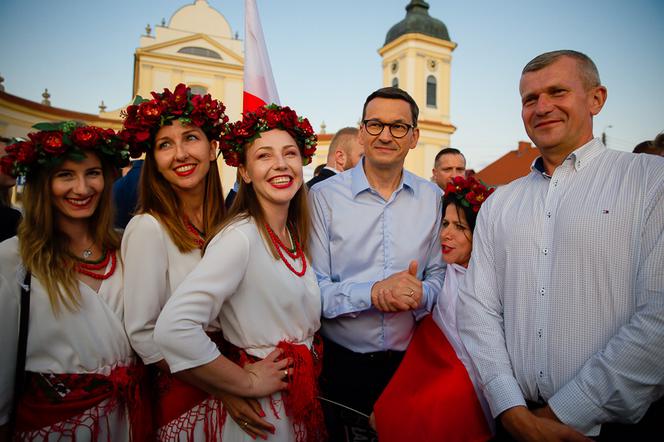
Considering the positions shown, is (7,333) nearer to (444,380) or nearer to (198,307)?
(198,307)

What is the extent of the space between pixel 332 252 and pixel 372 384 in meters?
0.89

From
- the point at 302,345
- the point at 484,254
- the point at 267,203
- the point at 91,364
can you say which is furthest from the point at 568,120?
the point at 91,364

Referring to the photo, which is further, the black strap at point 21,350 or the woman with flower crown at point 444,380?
the woman with flower crown at point 444,380

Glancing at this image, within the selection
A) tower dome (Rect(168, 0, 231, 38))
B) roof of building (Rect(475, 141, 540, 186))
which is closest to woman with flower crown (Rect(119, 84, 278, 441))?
tower dome (Rect(168, 0, 231, 38))

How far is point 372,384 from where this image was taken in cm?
276

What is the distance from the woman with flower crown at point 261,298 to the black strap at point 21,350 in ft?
2.43

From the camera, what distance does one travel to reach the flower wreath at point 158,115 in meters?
2.45

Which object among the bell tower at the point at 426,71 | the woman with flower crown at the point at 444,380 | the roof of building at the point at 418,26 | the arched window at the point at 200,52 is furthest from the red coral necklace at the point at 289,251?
the roof of building at the point at 418,26

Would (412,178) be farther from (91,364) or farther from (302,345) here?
(91,364)

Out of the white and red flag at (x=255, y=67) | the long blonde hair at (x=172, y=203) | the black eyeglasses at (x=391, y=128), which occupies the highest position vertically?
the white and red flag at (x=255, y=67)

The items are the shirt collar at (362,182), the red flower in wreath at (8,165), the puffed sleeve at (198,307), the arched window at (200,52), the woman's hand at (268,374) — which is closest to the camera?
the puffed sleeve at (198,307)

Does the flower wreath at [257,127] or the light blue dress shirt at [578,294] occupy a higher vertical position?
the flower wreath at [257,127]

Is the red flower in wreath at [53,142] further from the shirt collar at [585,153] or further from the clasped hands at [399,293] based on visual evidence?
the shirt collar at [585,153]

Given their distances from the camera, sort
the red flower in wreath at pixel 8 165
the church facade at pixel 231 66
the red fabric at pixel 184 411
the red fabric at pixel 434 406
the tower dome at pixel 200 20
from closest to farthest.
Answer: the red fabric at pixel 184 411 < the red fabric at pixel 434 406 < the red flower in wreath at pixel 8 165 < the church facade at pixel 231 66 < the tower dome at pixel 200 20
